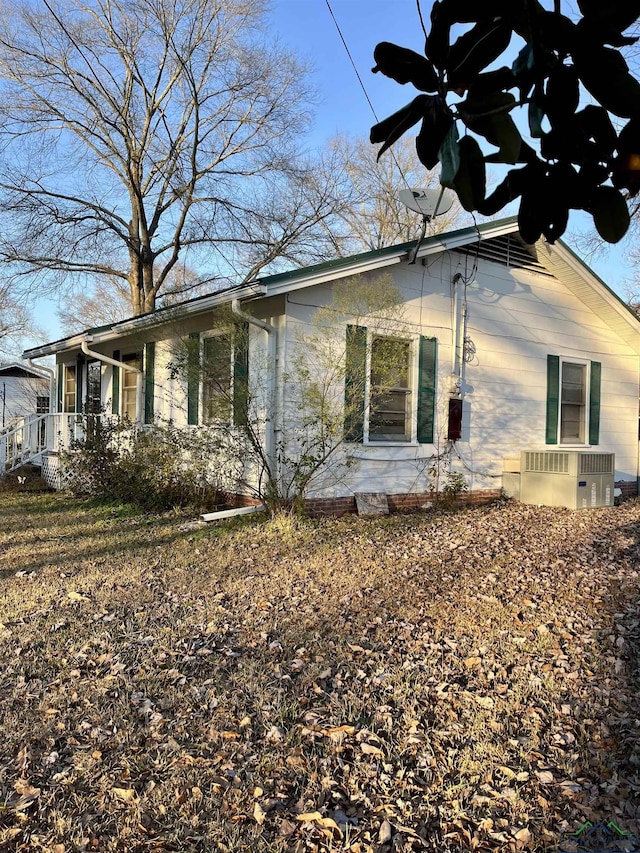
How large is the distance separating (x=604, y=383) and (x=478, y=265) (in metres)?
3.93

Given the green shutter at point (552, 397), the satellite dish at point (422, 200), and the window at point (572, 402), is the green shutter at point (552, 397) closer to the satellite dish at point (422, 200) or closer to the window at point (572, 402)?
the window at point (572, 402)

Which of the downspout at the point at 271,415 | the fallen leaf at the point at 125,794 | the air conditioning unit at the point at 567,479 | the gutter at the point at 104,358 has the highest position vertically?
the gutter at the point at 104,358

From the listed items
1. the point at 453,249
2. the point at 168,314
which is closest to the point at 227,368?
the point at 168,314

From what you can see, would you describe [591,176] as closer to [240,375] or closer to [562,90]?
[562,90]

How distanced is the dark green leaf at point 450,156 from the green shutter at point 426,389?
740 cm

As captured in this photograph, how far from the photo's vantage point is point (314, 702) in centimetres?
299

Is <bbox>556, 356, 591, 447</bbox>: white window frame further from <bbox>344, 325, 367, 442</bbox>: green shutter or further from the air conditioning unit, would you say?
<bbox>344, 325, 367, 442</bbox>: green shutter

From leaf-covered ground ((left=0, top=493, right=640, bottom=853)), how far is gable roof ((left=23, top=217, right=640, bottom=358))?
3202 millimetres

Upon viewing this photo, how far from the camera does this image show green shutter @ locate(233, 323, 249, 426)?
7.02m

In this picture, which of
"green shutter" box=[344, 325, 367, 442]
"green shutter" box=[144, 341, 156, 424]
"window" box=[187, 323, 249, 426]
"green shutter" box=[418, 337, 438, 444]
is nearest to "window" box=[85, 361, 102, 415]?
"green shutter" box=[144, 341, 156, 424]

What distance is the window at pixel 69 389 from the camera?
13.6 meters

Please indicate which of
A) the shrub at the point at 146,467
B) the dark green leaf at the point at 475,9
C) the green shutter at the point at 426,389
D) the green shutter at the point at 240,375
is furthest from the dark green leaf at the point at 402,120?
the green shutter at the point at 426,389

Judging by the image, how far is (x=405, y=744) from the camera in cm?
262

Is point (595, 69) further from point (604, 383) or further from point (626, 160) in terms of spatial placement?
point (604, 383)
